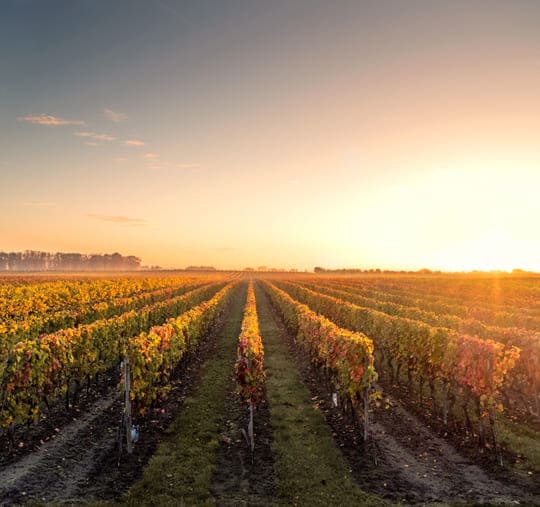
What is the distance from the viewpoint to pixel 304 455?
9.76 meters

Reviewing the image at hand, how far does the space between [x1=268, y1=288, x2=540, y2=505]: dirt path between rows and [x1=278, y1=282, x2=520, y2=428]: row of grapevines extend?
1492 mm

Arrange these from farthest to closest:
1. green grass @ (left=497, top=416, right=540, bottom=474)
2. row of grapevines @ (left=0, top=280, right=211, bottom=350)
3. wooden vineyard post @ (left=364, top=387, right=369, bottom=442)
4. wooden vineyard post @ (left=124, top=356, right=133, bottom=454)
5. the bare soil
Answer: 1. row of grapevines @ (left=0, top=280, right=211, bottom=350)
2. wooden vineyard post @ (left=364, top=387, right=369, bottom=442)
3. wooden vineyard post @ (left=124, top=356, right=133, bottom=454)
4. green grass @ (left=497, top=416, right=540, bottom=474)
5. the bare soil

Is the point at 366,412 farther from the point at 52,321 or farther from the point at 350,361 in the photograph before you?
the point at 52,321

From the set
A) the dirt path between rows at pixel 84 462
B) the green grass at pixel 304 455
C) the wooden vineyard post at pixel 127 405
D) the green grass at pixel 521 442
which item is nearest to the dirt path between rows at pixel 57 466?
the dirt path between rows at pixel 84 462

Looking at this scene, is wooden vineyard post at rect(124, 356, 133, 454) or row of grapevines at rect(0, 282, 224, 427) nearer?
wooden vineyard post at rect(124, 356, 133, 454)

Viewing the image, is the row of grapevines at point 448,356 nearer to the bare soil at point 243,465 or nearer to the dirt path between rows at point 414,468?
the dirt path between rows at point 414,468

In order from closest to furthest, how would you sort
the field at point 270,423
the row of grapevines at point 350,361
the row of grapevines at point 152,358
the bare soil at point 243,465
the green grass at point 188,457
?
1. the green grass at point 188,457
2. the bare soil at point 243,465
3. the field at point 270,423
4. the row of grapevines at point 350,361
5. the row of grapevines at point 152,358

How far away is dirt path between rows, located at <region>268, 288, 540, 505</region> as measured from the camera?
26.5 feet

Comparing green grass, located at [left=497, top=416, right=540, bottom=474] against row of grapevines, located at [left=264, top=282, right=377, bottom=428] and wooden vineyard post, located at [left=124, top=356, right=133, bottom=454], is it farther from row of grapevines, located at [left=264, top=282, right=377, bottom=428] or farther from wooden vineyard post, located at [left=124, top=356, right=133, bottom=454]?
wooden vineyard post, located at [left=124, top=356, right=133, bottom=454]

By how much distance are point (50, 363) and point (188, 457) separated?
543 cm

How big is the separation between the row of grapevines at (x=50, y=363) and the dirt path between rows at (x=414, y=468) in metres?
8.58

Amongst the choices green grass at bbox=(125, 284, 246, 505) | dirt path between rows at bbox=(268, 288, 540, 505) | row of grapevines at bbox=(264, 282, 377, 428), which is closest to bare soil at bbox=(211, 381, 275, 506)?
green grass at bbox=(125, 284, 246, 505)

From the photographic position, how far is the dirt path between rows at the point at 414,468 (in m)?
8.06

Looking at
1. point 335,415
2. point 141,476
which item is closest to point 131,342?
point 141,476
